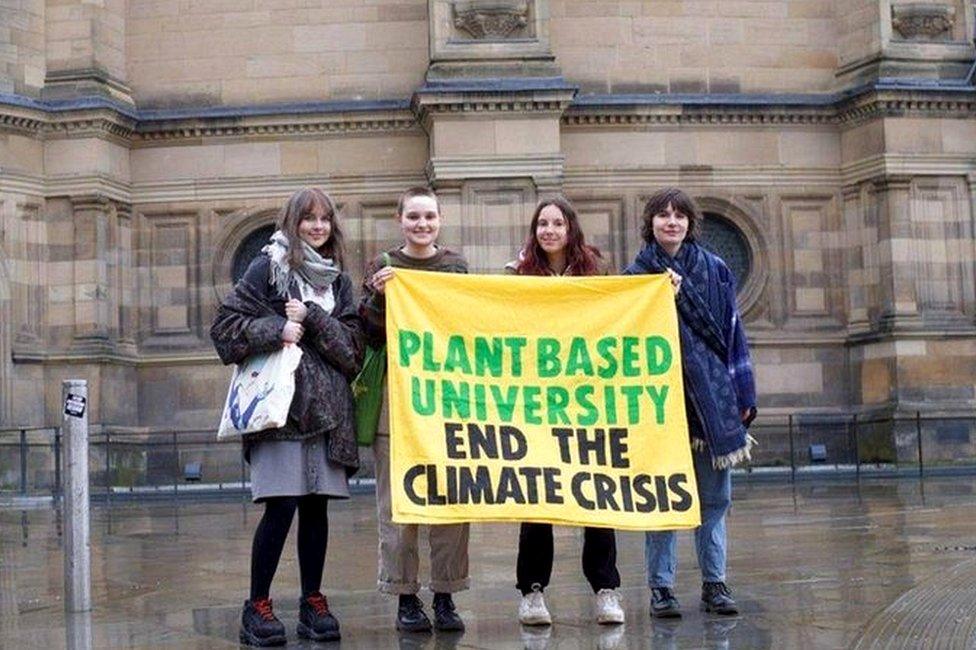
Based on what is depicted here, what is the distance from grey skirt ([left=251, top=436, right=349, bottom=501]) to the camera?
22.9 feet

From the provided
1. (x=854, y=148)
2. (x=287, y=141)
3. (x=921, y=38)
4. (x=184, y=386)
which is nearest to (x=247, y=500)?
(x=184, y=386)

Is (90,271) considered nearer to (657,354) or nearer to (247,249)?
(247,249)

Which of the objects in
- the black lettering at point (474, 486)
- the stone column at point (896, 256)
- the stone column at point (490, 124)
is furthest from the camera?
the stone column at point (896, 256)

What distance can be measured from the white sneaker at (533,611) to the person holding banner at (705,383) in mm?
614

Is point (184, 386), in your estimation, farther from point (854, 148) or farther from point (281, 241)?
point (281, 241)

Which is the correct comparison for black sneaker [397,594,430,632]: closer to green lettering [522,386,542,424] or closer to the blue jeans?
green lettering [522,386,542,424]

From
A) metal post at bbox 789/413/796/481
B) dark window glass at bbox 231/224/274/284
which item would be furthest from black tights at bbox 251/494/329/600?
dark window glass at bbox 231/224/274/284

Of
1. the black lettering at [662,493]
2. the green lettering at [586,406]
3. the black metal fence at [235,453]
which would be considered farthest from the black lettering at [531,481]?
the black metal fence at [235,453]

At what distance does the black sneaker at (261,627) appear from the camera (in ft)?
22.6

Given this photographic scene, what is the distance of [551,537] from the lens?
7.46 meters

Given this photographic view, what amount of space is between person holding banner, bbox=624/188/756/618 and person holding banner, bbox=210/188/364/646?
168cm

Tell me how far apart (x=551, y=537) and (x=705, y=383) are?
114 cm

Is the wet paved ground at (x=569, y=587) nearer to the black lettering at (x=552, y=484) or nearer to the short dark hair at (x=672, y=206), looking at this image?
the black lettering at (x=552, y=484)

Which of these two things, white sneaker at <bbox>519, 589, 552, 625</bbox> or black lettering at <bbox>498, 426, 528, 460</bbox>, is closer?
white sneaker at <bbox>519, 589, 552, 625</bbox>
